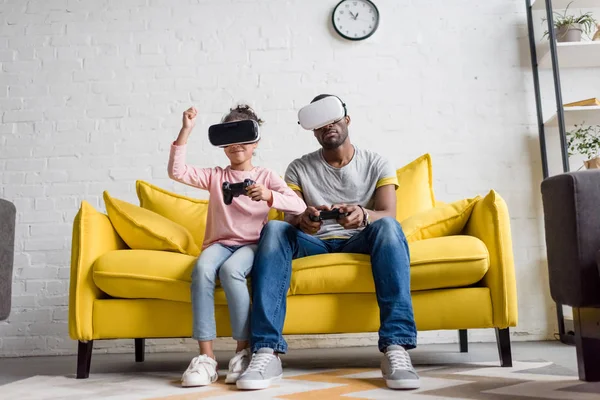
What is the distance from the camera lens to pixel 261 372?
1787 millimetres

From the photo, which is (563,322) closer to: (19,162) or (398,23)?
(398,23)

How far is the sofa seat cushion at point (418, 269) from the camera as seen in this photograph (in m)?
2.03

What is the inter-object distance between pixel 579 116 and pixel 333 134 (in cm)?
158

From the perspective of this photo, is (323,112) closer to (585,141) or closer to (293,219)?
(293,219)

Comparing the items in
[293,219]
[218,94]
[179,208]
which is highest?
[218,94]

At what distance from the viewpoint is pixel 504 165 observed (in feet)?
10.6

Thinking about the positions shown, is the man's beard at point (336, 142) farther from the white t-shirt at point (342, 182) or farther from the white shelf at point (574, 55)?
the white shelf at point (574, 55)

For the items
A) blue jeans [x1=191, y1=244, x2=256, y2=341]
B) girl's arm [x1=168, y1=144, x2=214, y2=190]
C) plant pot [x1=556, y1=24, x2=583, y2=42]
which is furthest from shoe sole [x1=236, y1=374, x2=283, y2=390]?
plant pot [x1=556, y1=24, x2=583, y2=42]

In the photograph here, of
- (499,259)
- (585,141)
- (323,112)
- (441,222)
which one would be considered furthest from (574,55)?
(323,112)

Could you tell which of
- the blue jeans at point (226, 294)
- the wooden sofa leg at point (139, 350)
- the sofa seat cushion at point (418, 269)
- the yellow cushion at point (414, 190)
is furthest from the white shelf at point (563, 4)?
the wooden sofa leg at point (139, 350)

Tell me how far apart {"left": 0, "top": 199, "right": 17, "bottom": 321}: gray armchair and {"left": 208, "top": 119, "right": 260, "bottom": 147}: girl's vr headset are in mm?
673

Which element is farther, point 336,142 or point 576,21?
point 576,21

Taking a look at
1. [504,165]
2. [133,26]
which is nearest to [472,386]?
[504,165]

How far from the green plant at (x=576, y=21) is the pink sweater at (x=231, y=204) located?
6.00 feet
